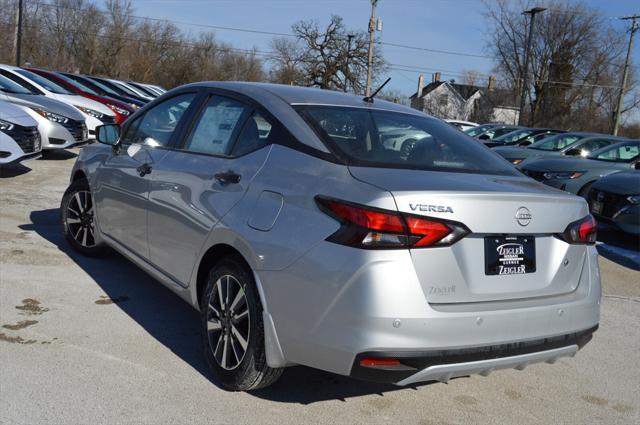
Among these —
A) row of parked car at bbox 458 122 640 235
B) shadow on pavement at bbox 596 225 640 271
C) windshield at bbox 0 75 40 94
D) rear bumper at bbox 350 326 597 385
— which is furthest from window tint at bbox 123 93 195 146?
windshield at bbox 0 75 40 94

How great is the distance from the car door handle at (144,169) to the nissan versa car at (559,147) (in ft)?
32.6

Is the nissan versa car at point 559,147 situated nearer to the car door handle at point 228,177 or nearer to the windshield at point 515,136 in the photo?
the windshield at point 515,136

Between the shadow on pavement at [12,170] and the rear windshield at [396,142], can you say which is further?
the shadow on pavement at [12,170]

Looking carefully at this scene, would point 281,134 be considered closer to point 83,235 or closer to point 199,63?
point 83,235

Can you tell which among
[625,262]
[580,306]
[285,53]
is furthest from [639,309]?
[285,53]

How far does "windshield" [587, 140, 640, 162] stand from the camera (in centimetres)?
1129

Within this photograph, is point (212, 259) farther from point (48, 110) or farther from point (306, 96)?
point (48, 110)

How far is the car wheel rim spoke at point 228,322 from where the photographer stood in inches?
130

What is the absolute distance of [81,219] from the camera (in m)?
5.65

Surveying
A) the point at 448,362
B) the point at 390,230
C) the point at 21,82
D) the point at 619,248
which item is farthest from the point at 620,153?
the point at 21,82

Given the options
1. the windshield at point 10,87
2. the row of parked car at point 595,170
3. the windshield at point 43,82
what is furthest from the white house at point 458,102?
the windshield at point 10,87

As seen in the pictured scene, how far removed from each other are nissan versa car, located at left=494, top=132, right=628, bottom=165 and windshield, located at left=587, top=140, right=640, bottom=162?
0.98 meters

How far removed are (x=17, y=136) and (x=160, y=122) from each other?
586 centimetres

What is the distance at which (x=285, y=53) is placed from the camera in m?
59.8
